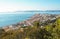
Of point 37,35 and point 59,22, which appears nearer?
point 59,22

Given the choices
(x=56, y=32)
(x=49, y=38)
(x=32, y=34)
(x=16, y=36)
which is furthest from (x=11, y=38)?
(x=56, y=32)

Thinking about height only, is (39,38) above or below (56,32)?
below

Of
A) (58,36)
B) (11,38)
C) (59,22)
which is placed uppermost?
(59,22)

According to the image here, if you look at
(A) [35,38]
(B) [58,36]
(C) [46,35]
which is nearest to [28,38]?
(A) [35,38]

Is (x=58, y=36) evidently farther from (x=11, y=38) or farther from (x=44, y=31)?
(x=11, y=38)

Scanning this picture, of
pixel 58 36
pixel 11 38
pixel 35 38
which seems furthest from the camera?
pixel 11 38

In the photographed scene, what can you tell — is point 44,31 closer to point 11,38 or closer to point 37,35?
point 37,35

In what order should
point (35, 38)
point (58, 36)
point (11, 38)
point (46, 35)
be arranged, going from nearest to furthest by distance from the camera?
point (58, 36) → point (35, 38) → point (46, 35) → point (11, 38)

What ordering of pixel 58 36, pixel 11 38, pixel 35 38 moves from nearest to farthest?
pixel 58 36 → pixel 35 38 → pixel 11 38

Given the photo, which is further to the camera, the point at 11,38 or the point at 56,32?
the point at 11,38
